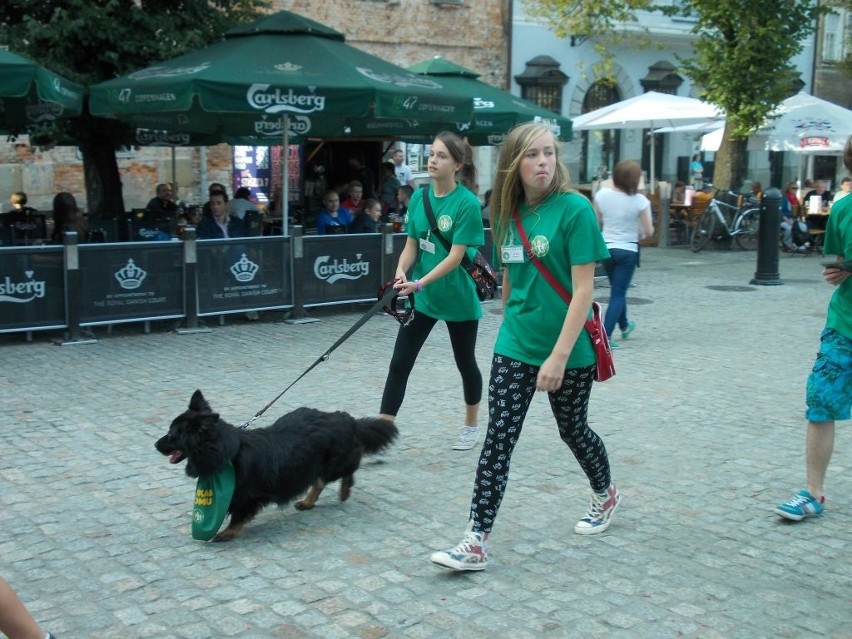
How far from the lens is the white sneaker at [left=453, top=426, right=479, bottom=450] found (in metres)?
6.46

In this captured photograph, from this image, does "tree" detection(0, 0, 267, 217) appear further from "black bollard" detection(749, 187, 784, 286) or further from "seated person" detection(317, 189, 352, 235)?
"black bollard" detection(749, 187, 784, 286)

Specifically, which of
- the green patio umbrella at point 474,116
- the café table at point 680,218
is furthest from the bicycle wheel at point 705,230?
the green patio umbrella at point 474,116

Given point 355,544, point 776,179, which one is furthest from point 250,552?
point 776,179

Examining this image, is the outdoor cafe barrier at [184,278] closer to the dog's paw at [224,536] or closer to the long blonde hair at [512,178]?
the dog's paw at [224,536]

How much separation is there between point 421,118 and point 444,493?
7128 millimetres

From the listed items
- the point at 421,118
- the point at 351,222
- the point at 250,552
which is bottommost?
the point at 250,552

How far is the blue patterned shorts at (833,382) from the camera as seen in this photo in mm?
4980

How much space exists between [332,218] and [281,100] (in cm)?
213

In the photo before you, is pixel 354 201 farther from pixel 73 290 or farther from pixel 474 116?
pixel 73 290

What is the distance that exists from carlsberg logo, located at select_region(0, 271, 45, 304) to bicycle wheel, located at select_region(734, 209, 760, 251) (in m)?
14.3

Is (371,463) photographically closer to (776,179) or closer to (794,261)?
(794,261)

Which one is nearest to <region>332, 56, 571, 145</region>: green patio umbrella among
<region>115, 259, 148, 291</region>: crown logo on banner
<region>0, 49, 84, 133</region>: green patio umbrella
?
<region>0, 49, 84, 133</region>: green patio umbrella

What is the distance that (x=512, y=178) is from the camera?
434 cm

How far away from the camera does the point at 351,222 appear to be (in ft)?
42.3
